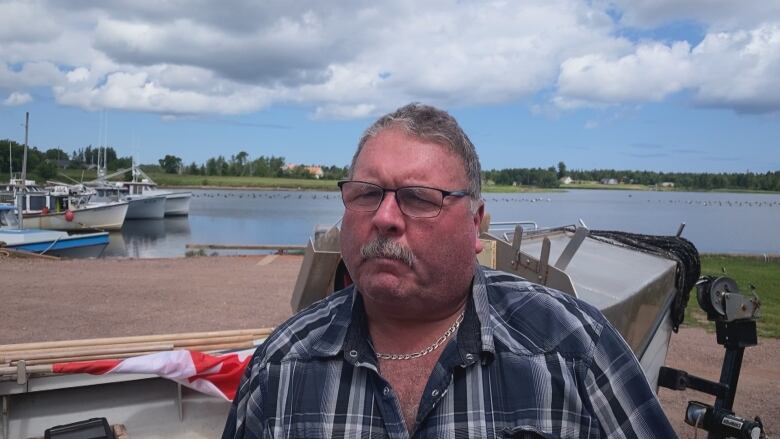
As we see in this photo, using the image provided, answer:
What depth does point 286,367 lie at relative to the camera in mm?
1668

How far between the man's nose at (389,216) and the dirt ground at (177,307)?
16.5 feet

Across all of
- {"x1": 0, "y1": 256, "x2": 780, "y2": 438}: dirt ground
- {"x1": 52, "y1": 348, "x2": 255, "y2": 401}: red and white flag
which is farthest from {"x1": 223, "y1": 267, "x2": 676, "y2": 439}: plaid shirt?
{"x1": 0, "y1": 256, "x2": 780, "y2": 438}: dirt ground

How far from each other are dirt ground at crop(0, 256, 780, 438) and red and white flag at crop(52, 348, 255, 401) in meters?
3.98

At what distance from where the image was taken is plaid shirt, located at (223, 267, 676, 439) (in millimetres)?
1492

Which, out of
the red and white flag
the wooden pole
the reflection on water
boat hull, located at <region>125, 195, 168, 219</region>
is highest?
the wooden pole

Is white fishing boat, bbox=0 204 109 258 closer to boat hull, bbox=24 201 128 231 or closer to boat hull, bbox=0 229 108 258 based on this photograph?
boat hull, bbox=0 229 108 258

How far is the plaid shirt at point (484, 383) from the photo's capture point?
1492mm

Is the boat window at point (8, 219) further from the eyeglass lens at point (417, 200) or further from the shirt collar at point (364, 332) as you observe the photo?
the eyeglass lens at point (417, 200)

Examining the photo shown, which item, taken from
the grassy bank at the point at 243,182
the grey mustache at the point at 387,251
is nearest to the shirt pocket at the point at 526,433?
the grey mustache at the point at 387,251

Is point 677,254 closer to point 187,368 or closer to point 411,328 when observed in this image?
point 187,368

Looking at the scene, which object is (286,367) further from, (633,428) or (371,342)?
(633,428)

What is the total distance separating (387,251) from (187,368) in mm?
2760

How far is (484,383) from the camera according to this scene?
1.53 m

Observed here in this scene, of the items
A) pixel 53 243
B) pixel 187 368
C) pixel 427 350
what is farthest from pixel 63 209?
pixel 427 350
